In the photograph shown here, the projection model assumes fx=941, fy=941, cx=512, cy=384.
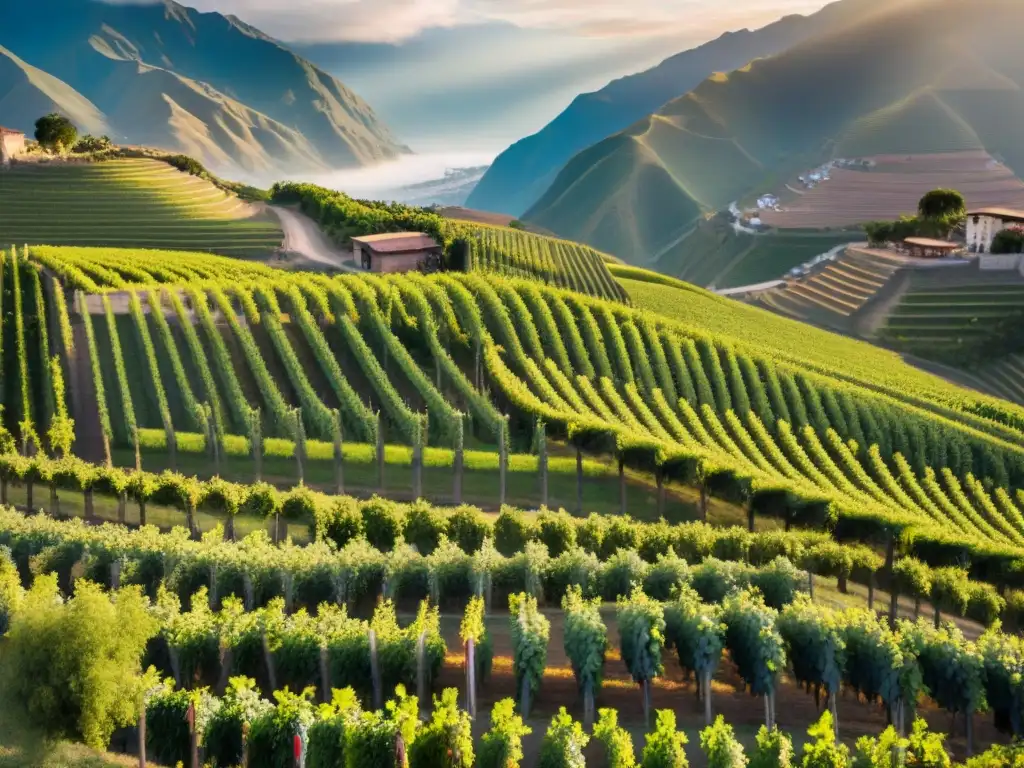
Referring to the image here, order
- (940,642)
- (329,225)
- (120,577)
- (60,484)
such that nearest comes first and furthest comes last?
(940,642)
(120,577)
(60,484)
(329,225)

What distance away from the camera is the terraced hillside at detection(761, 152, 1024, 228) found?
502 ft

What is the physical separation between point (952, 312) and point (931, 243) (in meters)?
14.3

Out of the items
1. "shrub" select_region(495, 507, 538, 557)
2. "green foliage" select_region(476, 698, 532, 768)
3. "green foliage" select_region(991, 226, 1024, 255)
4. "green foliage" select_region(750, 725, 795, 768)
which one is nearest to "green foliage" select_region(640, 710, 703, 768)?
"green foliage" select_region(750, 725, 795, 768)

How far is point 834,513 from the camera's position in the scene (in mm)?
37625

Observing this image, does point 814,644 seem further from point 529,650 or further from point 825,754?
point 529,650

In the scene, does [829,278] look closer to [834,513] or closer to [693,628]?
[834,513]

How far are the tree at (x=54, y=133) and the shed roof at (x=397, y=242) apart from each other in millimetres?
39853

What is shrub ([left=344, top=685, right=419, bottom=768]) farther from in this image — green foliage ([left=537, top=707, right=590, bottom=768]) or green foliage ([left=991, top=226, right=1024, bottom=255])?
green foliage ([left=991, top=226, right=1024, bottom=255])

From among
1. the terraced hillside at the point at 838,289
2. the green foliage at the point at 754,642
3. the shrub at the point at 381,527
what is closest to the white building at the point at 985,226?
the terraced hillside at the point at 838,289

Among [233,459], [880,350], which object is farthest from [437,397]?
[880,350]

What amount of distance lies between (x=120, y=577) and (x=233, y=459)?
14.7 m

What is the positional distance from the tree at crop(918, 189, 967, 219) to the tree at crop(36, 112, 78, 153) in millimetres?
94953

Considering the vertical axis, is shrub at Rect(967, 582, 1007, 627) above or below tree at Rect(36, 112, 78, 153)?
below

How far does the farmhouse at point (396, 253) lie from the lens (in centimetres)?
8088
